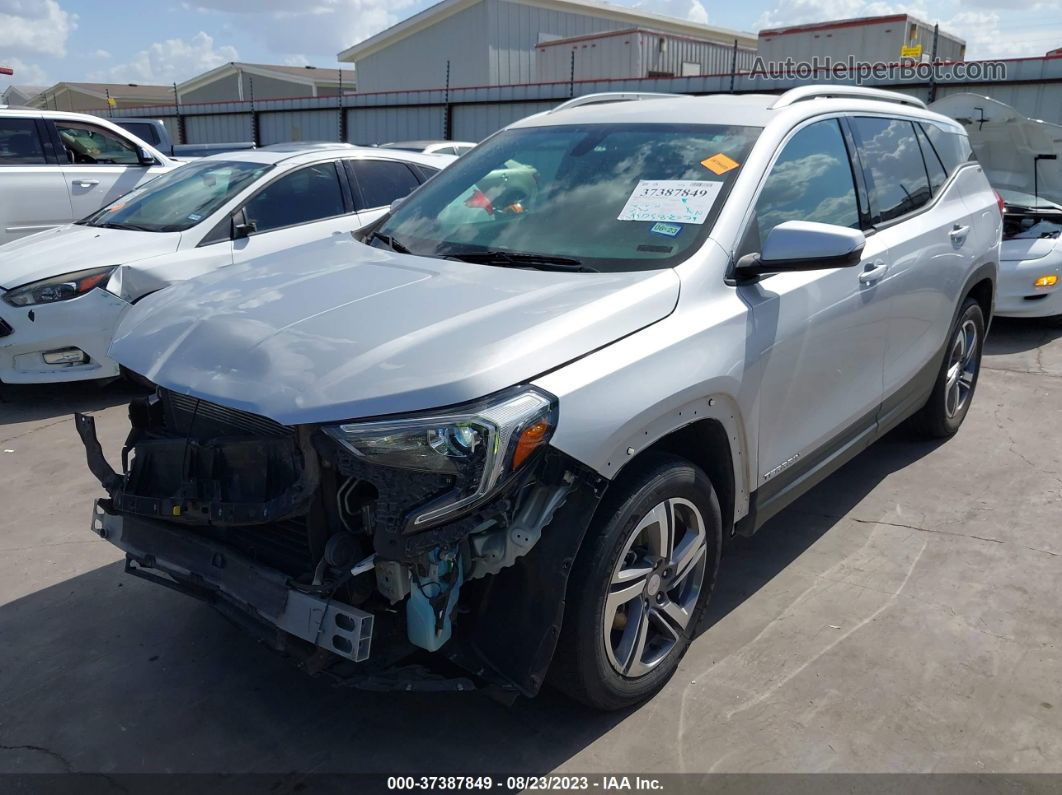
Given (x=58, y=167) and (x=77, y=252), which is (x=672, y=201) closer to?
(x=77, y=252)

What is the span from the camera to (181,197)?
6762 millimetres

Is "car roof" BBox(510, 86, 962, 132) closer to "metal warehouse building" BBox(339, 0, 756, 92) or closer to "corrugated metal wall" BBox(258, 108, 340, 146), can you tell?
"corrugated metal wall" BBox(258, 108, 340, 146)

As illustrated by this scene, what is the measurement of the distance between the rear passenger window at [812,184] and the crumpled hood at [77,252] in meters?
4.49

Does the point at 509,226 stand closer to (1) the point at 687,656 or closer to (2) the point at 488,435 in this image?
(2) the point at 488,435

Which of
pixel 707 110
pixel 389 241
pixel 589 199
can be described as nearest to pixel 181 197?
pixel 389 241

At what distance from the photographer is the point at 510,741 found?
2.76m

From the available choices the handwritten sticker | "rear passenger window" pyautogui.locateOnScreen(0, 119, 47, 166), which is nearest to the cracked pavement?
the handwritten sticker

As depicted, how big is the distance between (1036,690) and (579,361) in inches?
79.6

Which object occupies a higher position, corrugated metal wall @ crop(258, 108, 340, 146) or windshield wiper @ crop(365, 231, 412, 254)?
corrugated metal wall @ crop(258, 108, 340, 146)

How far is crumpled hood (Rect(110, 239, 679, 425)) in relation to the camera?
7.52 ft

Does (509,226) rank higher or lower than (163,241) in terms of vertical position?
higher

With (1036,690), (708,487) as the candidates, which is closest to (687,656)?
(708,487)

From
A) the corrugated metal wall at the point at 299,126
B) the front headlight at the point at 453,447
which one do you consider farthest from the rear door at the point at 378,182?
the corrugated metal wall at the point at 299,126

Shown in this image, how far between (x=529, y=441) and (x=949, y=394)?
375cm
